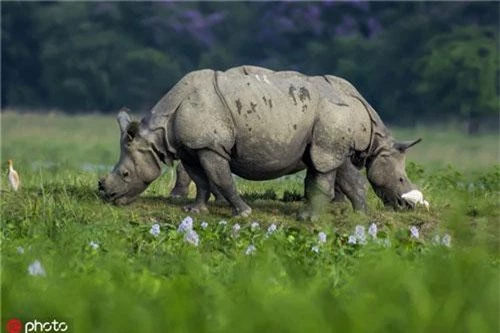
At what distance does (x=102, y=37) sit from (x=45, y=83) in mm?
1929

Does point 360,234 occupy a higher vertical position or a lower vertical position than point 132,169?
higher

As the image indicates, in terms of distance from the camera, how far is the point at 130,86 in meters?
36.1

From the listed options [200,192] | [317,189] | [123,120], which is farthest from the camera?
[123,120]

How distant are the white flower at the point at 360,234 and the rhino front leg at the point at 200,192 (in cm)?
192

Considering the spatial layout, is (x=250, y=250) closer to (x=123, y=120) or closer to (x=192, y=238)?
(x=192, y=238)

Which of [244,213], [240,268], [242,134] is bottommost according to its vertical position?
[244,213]

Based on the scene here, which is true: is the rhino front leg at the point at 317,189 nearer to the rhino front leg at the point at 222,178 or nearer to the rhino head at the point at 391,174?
the rhino front leg at the point at 222,178

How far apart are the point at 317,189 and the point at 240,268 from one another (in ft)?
16.0

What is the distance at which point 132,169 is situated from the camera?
11562mm

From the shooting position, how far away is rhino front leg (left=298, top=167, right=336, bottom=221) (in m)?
11.4

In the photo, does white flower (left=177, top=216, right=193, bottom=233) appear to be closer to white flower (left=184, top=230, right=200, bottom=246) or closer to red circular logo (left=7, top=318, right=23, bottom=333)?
white flower (left=184, top=230, right=200, bottom=246)

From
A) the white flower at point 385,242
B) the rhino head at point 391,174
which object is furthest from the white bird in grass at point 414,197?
the white flower at point 385,242

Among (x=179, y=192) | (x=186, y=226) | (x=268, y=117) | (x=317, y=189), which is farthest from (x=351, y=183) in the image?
(x=186, y=226)

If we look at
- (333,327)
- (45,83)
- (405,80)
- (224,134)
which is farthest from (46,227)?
(45,83)
